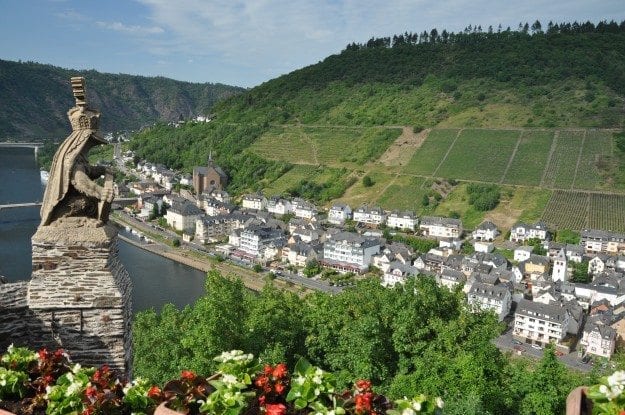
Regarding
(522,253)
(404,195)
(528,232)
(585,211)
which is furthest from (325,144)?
(522,253)

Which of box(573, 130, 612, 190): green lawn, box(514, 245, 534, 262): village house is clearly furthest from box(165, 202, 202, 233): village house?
box(573, 130, 612, 190): green lawn

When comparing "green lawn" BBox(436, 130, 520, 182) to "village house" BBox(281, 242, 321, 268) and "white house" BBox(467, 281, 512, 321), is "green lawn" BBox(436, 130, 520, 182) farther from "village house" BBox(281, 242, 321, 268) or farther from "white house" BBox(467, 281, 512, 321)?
"white house" BBox(467, 281, 512, 321)

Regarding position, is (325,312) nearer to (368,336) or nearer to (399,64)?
(368,336)

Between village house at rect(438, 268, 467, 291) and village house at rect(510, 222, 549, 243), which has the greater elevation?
village house at rect(510, 222, 549, 243)

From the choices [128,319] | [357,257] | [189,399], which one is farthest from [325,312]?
[357,257]

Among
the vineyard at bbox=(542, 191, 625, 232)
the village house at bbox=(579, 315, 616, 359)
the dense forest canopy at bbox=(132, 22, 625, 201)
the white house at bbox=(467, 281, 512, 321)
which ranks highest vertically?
the dense forest canopy at bbox=(132, 22, 625, 201)

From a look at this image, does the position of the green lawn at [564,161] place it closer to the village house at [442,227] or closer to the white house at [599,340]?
the village house at [442,227]

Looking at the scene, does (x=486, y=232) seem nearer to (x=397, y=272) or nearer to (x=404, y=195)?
(x=397, y=272)
